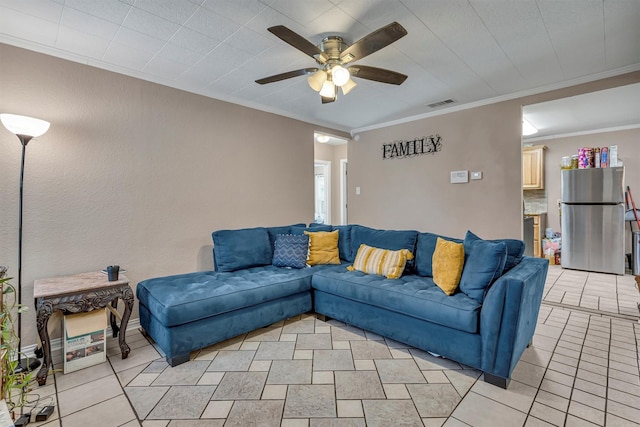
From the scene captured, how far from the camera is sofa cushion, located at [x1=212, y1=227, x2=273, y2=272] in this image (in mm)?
3141

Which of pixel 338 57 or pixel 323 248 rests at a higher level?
pixel 338 57

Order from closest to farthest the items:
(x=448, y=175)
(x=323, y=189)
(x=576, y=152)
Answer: (x=448, y=175)
(x=576, y=152)
(x=323, y=189)

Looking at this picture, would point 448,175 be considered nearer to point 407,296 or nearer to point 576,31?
point 576,31

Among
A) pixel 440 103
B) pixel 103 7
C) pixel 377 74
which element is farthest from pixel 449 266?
pixel 103 7

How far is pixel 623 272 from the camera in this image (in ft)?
15.3

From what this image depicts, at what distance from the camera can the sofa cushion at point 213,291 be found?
7.26 ft

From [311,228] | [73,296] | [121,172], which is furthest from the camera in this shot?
[311,228]

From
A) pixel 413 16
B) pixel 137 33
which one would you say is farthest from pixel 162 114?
pixel 413 16

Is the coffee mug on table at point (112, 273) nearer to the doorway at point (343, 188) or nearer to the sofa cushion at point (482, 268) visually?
the sofa cushion at point (482, 268)

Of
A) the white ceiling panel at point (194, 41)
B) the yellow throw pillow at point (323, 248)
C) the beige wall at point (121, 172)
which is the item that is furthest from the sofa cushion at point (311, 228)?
the white ceiling panel at point (194, 41)

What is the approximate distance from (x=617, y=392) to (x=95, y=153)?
14.0 feet

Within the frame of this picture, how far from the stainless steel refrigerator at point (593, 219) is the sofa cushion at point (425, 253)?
11.8ft

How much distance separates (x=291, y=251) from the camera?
11.0 ft

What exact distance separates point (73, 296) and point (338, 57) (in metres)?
2.56
